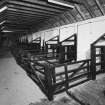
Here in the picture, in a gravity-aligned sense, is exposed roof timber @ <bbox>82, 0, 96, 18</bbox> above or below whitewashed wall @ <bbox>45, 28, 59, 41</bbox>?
above

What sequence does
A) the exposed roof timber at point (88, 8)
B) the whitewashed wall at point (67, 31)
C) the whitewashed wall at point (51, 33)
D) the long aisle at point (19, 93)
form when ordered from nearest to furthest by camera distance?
the long aisle at point (19, 93) → the exposed roof timber at point (88, 8) → the whitewashed wall at point (67, 31) → the whitewashed wall at point (51, 33)

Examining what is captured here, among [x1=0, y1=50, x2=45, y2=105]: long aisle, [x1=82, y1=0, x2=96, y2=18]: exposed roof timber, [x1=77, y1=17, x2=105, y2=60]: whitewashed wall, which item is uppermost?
[x1=82, y1=0, x2=96, y2=18]: exposed roof timber

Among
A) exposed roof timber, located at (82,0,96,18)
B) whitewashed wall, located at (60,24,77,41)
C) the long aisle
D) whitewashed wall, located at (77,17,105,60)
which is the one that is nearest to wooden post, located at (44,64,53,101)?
the long aisle

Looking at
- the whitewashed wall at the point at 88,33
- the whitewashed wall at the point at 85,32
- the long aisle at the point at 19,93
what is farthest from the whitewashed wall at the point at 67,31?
the long aisle at the point at 19,93

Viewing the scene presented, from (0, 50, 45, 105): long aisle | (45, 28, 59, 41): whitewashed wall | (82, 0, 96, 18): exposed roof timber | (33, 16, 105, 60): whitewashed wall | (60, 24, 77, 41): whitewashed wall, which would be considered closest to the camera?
(0, 50, 45, 105): long aisle

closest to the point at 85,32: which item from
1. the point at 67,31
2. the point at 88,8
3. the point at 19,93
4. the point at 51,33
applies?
the point at 88,8

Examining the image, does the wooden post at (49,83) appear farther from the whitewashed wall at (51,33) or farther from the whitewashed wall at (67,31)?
the whitewashed wall at (51,33)

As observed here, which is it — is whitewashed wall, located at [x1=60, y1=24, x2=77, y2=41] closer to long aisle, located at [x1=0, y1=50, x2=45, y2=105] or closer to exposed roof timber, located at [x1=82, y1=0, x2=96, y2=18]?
exposed roof timber, located at [x1=82, y1=0, x2=96, y2=18]

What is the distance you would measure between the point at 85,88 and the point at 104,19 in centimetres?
278

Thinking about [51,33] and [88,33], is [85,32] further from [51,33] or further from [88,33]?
[51,33]

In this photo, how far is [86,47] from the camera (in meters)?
4.90

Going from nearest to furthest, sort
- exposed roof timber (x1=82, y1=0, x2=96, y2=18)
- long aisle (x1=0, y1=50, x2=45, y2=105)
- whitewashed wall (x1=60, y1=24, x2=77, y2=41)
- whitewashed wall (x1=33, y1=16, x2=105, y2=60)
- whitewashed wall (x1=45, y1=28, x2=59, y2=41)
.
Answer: long aisle (x1=0, y1=50, x2=45, y2=105)
exposed roof timber (x1=82, y1=0, x2=96, y2=18)
whitewashed wall (x1=33, y1=16, x2=105, y2=60)
whitewashed wall (x1=60, y1=24, x2=77, y2=41)
whitewashed wall (x1=45, y1=28, x2=59, y2=41)

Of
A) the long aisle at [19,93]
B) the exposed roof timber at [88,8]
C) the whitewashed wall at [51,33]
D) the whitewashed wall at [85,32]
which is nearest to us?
the long aisle at [19,93]

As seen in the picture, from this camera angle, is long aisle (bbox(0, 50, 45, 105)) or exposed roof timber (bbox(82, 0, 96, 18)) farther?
exposed roof timber (bbox(82, 0, 96, 18))
